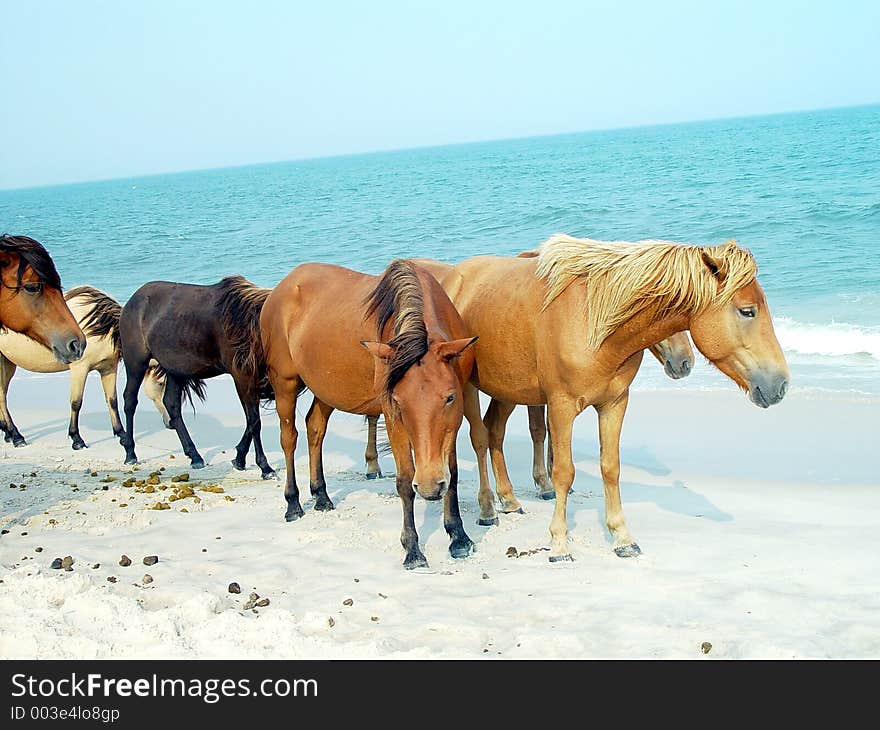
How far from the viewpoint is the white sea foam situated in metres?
11.7

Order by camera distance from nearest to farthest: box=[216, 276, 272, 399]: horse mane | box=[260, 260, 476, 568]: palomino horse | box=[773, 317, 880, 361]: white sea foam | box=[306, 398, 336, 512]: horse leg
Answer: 1. box=[260, 260, 476, 568]: palomino horse
2. box=[306, 398, 336, 512]: horse leg
3. box=[216, 276, 272, 399]: horse mane
4. box=[773, 317, 880, 361]: white sea foam

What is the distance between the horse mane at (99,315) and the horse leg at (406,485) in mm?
5058

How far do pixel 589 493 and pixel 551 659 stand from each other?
3.15 meters

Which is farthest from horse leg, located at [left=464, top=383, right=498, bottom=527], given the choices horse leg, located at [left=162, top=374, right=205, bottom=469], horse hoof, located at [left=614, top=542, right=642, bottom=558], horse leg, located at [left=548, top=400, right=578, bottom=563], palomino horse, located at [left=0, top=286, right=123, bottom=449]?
palomino horse, located at [left=0, top=286, right=123, bottom=449]

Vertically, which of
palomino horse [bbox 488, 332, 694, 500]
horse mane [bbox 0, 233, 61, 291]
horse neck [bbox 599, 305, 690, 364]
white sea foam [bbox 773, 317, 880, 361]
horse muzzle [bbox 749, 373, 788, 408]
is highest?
horse mane [bbox 0, 233, 61, 291]

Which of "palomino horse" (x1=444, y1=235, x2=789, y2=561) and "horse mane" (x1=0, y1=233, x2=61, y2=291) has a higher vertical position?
"horse mane" (x1=0, y1=233, x2=61, y2=291)

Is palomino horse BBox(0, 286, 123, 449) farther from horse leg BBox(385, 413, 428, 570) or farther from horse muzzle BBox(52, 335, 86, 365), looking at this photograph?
horse leg BBox(385, 413, 428, 570)

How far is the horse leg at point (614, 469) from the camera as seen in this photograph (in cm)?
535

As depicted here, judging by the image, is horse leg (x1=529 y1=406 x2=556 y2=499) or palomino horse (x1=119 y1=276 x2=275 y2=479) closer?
horse leg (x1=529 y1=406 x2=556 y2=499)

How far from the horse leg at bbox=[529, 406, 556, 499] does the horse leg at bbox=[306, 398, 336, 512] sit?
1.58 meters

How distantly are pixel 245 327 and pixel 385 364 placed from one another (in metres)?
3.15

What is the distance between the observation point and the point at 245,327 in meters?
7.61
